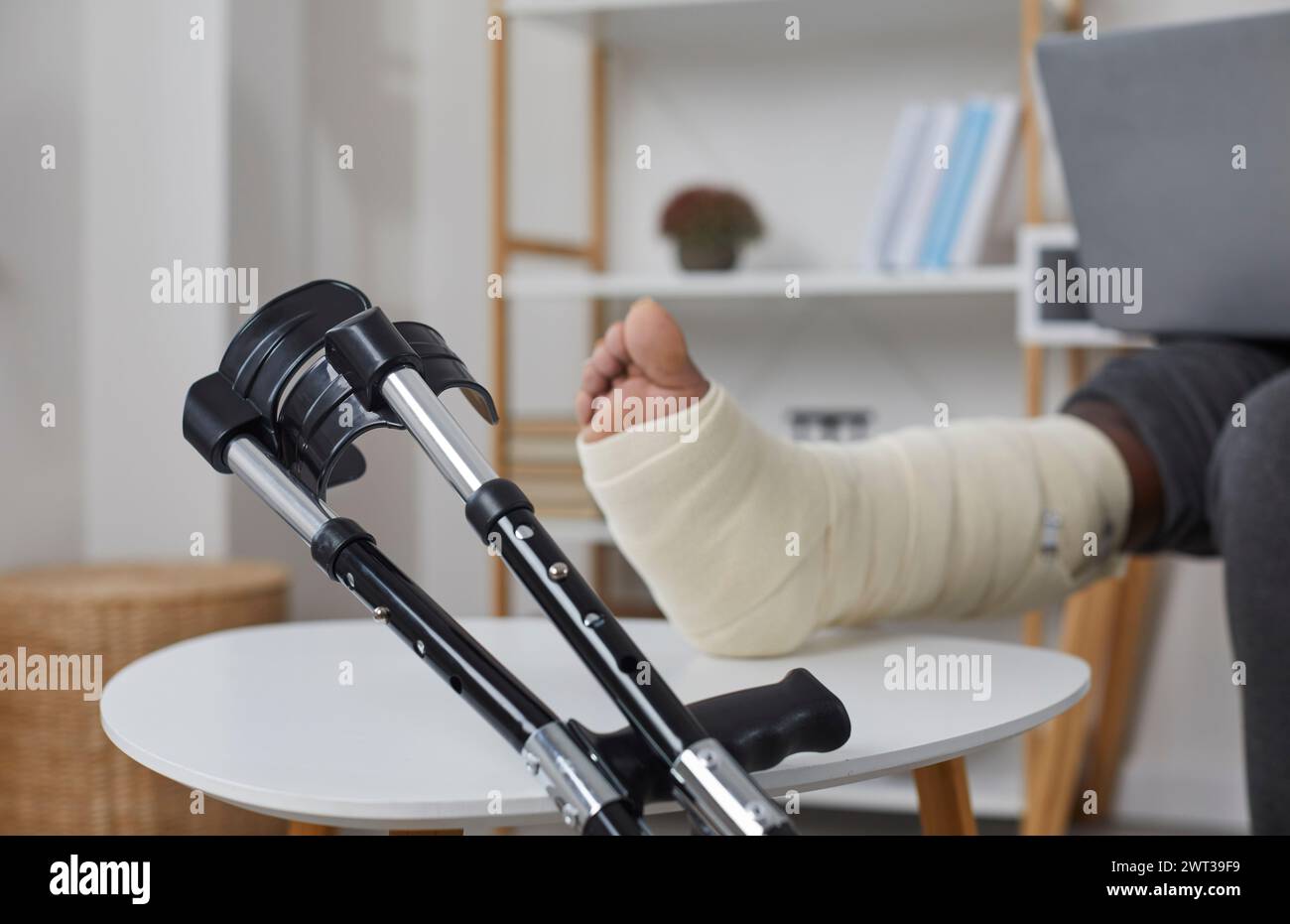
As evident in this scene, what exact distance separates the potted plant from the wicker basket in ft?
2.21

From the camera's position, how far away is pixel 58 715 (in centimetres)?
113

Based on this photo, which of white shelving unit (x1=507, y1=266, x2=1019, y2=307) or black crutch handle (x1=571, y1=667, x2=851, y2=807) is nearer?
black crutch handle (x1=571, y1=667, x2=851, y2=807)

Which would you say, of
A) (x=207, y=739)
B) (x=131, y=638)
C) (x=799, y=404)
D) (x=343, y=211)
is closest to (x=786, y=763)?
(x=207, y=739)

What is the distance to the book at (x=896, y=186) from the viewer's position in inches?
56.1

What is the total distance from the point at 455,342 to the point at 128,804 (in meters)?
0.77

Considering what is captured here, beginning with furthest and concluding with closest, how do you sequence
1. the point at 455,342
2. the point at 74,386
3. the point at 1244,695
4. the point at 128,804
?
1. the point at 455,342
2. the point at 74,386
3. the point at 128,804
4. the point at 1244,695

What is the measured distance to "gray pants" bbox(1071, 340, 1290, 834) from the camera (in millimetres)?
606

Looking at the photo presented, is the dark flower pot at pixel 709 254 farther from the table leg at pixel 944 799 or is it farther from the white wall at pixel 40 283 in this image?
the table leg at pixel 944 799

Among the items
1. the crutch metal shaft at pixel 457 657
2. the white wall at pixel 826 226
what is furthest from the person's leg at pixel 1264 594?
the white wall at pixel 826 226

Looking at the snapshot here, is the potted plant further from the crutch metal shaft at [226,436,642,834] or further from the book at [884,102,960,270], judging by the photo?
the crutch metal shaft at [226,436,642,834]

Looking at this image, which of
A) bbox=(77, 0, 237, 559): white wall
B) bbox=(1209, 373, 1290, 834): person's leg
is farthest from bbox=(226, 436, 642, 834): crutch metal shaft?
bbox=(77, 0, 237, 559): white wall

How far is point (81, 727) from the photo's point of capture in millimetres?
1129

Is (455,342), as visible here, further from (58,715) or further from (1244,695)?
(1244,695)

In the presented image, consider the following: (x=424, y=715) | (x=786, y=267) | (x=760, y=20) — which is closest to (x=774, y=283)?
(x=786, y=267)
